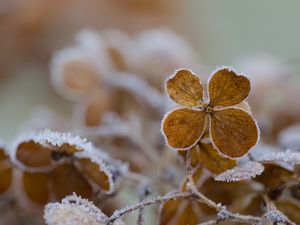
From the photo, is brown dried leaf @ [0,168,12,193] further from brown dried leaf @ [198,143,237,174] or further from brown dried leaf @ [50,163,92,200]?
brown dried leaf @ [198,143,237,174]

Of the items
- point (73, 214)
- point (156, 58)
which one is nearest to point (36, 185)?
point (73, 214)

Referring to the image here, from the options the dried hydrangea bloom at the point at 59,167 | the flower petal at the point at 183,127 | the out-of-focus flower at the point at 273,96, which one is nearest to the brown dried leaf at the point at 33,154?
the dried hydrangea bloom at the point at 59,167

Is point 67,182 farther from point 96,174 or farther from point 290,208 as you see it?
point 290,208

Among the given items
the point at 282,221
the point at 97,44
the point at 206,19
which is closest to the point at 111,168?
the point at 282,221

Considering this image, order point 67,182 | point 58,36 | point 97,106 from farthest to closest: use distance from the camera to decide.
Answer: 1. point 58,36
2. point 97,106
3. point 67,182

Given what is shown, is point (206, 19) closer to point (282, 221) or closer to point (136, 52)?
point (136, 52)

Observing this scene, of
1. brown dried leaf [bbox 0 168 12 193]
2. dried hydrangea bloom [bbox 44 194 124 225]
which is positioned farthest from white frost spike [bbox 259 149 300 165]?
brown dried leaf [bbox 0 168 12 193]
